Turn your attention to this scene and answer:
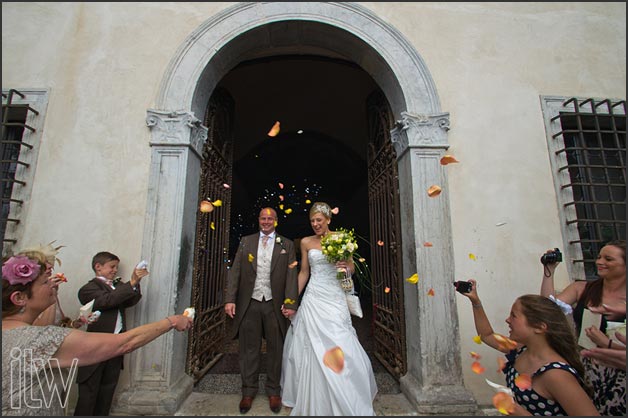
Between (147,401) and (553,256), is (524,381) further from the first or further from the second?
(147,401)

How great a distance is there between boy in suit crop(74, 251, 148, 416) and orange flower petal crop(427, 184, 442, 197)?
9.81 ft

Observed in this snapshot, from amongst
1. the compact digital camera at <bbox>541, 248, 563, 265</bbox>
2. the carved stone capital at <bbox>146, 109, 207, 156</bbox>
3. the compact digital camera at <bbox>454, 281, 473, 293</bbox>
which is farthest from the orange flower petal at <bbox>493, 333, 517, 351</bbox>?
the carved stone capital at <bbox>146, 109, 207, 156</bbox>

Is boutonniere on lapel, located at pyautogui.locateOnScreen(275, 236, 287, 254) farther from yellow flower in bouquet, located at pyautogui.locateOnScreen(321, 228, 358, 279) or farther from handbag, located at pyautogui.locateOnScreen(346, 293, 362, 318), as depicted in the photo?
handbag, located at pyautogui.locateOnScreen(346, 293, 362, 318)

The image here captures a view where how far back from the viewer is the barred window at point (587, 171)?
3.65 m

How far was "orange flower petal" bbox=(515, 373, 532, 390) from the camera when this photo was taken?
1681mm

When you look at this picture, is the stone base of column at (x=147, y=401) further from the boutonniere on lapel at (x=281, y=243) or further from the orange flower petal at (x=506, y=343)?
the orange flower petal at (x=506, y=343)

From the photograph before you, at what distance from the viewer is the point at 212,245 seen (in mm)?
4539

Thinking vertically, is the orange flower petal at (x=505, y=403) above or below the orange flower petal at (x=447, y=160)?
below

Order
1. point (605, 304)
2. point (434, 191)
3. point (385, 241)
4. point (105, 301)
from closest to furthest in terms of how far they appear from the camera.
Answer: point (605, 304) < point (105, 301) < point (434, 191) < point (385, 241)

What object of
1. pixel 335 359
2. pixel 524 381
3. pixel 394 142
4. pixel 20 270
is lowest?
pixel 335 359

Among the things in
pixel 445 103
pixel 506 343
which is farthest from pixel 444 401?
pixel 445 103

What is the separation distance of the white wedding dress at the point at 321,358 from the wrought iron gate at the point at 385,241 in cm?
85

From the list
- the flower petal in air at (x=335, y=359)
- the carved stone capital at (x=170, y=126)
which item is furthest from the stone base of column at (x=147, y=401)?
the carved stone capital at (x=170, y=126)

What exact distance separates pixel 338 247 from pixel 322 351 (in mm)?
985
